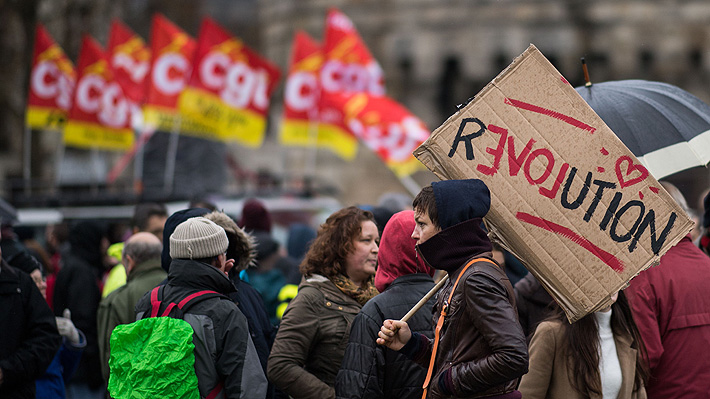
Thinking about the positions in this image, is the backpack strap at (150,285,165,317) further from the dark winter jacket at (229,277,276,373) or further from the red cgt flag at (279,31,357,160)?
the red cgt flag at (279,31,357,160)

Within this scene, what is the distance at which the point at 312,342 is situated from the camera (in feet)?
14.9

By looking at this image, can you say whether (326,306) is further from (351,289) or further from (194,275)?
(194,275)

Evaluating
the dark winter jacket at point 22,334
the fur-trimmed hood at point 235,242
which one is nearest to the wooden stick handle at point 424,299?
the fur-trimmed hood at point 235,242

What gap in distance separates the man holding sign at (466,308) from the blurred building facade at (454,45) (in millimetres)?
18862

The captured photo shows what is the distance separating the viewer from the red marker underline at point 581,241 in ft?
12.2

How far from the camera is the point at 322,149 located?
2373 centimetres

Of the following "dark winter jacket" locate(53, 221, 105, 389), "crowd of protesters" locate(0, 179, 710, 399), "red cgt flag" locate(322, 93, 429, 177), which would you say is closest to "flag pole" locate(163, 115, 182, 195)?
"red cgt flag" locate(322, 93, 429, 177)

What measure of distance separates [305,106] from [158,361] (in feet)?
37.6

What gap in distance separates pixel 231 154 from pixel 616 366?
23873mm

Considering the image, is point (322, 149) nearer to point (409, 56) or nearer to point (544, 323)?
point (409, 56)

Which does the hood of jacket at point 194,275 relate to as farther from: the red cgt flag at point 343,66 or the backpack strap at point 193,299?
the red cgt flag at point 343,66

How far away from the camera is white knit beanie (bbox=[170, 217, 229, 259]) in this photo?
4.29 meters

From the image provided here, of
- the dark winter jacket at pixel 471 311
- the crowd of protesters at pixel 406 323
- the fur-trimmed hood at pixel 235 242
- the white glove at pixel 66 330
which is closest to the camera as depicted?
the dark winter jacket at pixel 471 311

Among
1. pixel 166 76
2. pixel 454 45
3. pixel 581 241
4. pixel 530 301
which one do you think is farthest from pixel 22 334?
pixel 454 45
